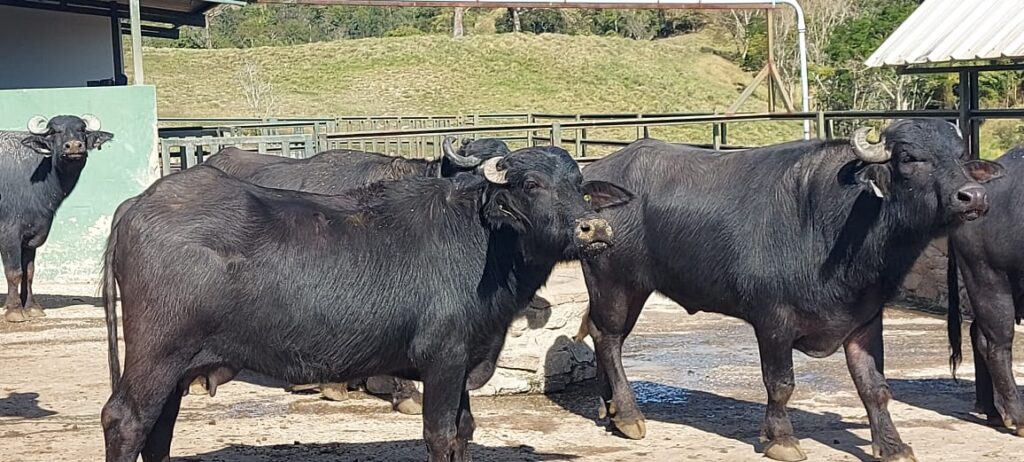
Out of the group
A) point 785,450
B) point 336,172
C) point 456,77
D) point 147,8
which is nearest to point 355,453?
point 785,450

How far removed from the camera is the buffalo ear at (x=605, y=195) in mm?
6617

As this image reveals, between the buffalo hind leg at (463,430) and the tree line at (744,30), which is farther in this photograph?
the tree line at (744,30)

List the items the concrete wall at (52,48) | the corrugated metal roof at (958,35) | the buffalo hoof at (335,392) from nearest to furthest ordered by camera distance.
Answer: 1. the buffalo hoof at (335,392)
2. the corrugated metal roof at (958,35)
3. the concrete wall at (52,48)

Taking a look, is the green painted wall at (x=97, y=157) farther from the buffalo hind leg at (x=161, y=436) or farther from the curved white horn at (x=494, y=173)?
the curved white horn at (x=494, y=173)

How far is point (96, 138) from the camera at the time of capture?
543 inches

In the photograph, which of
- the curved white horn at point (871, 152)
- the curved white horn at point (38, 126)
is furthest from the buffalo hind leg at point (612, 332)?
the curved white horn at point (38, 126)

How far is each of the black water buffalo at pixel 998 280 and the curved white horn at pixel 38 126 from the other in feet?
31.5

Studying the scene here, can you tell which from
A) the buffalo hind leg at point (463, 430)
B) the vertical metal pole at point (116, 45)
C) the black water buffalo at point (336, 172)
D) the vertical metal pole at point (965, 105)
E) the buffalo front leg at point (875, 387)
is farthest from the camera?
the vertical metal pole at point (116, 45)

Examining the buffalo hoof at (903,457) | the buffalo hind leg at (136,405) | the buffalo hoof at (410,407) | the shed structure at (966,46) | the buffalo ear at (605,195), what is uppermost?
the shed structure at (966,46)

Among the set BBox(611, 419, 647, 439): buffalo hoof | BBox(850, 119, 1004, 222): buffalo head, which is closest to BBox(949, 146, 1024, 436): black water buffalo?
BBox(850, 119, 1004, 222): buffalo head

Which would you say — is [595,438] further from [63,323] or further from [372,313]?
[63,323]

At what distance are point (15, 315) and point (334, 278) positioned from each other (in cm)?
783

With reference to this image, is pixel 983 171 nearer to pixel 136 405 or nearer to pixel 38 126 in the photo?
pixel 136 405

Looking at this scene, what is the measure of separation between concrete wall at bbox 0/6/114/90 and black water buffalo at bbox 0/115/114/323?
7667 millimetres
